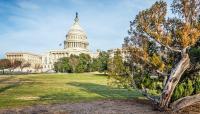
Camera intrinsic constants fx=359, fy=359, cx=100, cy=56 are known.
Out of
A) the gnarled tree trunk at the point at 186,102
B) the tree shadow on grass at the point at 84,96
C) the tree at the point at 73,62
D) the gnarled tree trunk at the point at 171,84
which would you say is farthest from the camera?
the tree at the point at 73,62

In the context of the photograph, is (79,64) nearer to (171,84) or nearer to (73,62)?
(73,62)

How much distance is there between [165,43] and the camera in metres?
22.9

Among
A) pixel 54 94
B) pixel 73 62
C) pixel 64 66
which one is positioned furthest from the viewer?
pixel 64 66

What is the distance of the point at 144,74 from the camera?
2583cm

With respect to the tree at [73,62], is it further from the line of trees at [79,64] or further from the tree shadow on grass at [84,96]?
the tree shadow on grass at [84,96]

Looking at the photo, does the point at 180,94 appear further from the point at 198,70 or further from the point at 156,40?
the point at 156,40

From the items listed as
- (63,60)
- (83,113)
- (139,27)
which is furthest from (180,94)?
(63,60)

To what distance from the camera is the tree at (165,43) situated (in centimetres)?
2148

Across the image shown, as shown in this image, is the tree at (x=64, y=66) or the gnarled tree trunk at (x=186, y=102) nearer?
the gnarled tree trunk at (x=186, y=102)

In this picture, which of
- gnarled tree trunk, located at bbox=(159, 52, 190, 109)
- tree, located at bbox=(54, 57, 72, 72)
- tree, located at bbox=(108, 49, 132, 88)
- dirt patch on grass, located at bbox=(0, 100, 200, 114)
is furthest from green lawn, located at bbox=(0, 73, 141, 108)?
tree, located at bbox=(54, 57, 72, 72)

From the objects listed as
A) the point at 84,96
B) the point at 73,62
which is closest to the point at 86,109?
the point at 84,96

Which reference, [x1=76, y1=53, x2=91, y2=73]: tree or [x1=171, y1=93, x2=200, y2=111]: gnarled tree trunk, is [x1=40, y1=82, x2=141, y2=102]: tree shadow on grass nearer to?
[x1=171, y1=93, x2=200, y2=111]: gnarled tree trunk

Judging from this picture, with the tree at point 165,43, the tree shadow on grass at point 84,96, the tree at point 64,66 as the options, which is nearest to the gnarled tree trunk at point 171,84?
the tree at point 165,43

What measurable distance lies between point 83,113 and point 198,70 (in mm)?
8572
